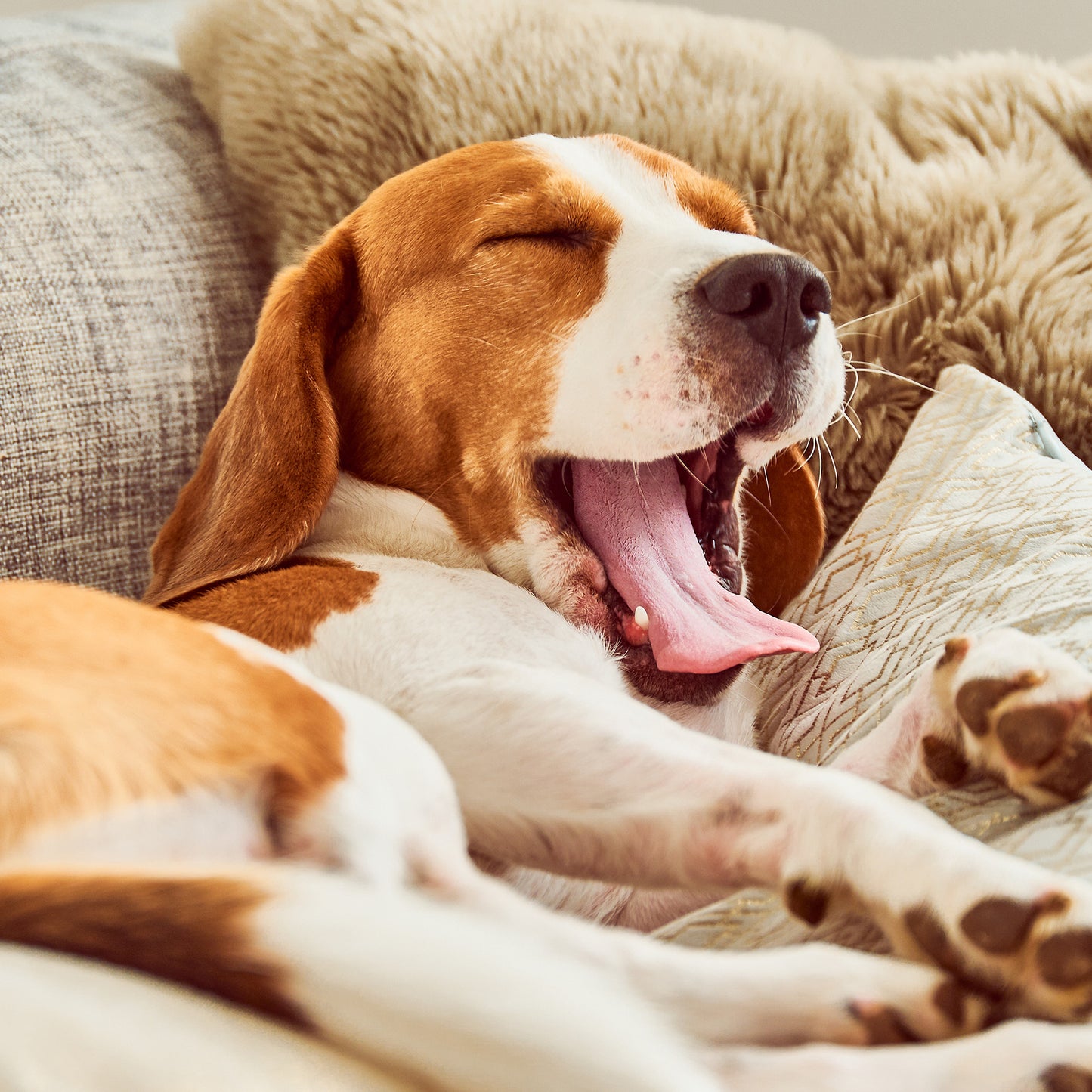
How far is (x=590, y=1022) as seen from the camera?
0.51 m

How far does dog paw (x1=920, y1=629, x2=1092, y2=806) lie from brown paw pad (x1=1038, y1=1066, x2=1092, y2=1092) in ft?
0.80

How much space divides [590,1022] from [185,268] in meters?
1.59

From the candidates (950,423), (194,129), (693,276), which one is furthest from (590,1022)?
(194,129)

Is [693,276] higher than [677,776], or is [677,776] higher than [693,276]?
[693,276]

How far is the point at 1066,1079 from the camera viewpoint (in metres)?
0.60

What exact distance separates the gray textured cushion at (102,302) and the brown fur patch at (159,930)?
40.7 inches

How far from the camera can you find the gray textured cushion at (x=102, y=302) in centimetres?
150

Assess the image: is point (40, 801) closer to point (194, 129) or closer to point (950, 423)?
point (950, 423)

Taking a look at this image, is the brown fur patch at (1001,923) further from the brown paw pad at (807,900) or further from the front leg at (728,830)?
the brown paw pad at (807,900)

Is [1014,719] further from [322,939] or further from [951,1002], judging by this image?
[322,939]

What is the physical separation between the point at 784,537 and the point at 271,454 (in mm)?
762

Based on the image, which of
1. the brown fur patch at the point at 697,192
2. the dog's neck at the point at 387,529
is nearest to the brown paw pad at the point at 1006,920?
the dog's neck at the point at 387,529

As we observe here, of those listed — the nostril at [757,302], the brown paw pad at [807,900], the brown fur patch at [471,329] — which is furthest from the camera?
the brown fur patch at [471,329]

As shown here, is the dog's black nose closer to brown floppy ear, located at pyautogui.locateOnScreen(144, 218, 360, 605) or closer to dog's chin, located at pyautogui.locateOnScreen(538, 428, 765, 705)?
dog's chin, located at pyautogui.locateOnScreen(538, 428, 765, 705)
